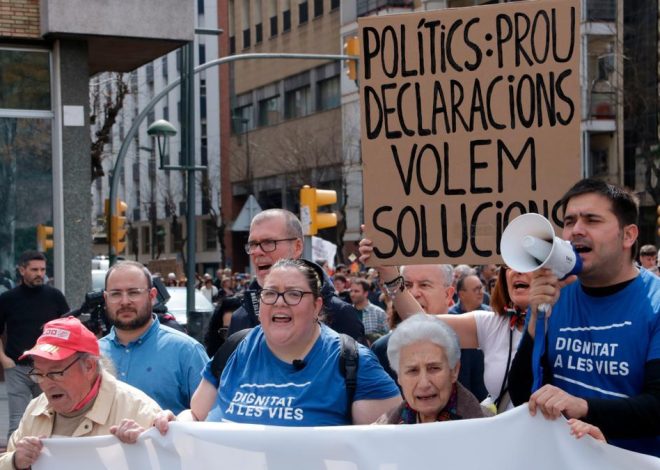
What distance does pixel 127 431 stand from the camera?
4.24m

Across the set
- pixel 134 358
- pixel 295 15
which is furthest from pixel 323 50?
pixel 134 358

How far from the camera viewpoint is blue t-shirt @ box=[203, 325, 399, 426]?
424 centimetres

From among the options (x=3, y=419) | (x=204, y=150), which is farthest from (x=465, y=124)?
(x=204, y=150)

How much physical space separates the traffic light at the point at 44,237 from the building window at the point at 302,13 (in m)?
32.4

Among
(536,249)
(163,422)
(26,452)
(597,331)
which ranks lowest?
(26,452)

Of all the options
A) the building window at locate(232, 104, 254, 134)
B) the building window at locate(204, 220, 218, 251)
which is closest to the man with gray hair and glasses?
the building window at locate(232, 104, 254, 134)

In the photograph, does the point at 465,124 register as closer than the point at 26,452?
No

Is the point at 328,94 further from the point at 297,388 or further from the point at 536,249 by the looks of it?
the point at 536,249

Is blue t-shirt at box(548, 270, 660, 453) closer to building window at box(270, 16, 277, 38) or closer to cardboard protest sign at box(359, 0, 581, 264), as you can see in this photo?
cardboard protest sign at box(359, 0, 581, 264)

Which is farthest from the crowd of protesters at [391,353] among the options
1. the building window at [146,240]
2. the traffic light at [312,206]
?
the building window at [146,240]

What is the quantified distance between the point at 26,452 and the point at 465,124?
86.7 inches

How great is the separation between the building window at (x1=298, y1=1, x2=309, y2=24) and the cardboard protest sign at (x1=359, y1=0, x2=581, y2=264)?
137 feet

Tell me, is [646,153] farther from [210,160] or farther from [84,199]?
[210,160]

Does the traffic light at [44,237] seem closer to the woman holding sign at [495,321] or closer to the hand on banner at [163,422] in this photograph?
the woman holding sign at [495,321]
